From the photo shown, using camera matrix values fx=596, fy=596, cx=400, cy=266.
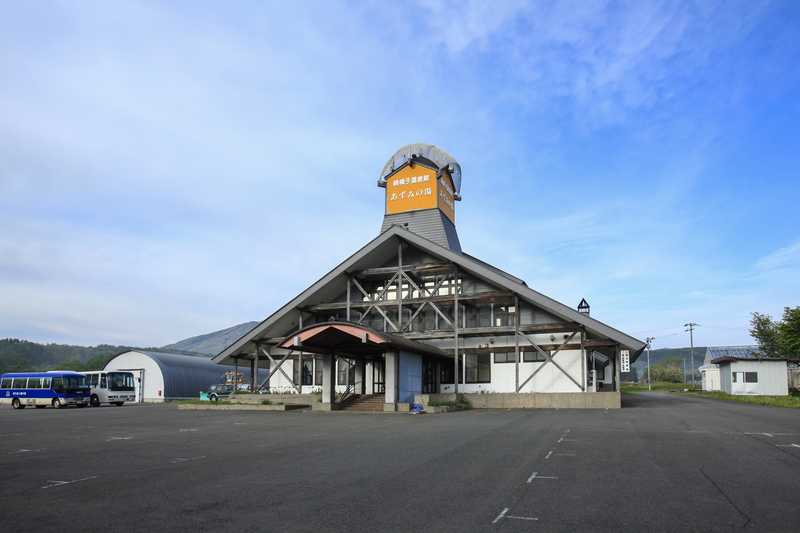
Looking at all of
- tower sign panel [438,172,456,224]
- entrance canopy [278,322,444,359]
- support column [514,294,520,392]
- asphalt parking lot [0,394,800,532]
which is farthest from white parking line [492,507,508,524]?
tower sign panel [438,172,456,224]

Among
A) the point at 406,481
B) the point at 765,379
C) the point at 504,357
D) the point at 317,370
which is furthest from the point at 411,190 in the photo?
the point at 765,379

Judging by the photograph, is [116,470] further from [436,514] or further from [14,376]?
[14,376]

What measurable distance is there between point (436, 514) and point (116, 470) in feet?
19.3

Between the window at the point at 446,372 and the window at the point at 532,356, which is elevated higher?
the window at the point at 532,356

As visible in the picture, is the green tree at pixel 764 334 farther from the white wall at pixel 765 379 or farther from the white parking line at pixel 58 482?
the white parking line at pixel 58 482

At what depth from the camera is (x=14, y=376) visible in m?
36.0

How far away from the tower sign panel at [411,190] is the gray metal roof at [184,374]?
21.9m

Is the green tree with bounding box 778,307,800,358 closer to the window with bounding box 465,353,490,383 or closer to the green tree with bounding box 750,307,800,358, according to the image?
the green tree with bounding box 750,307,800,358

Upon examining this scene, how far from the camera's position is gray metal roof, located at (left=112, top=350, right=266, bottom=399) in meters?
44.8

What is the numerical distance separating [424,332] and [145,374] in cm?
2563

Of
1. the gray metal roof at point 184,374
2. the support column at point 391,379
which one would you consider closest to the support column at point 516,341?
the support column at point 391,379

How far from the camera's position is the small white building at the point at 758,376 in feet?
141

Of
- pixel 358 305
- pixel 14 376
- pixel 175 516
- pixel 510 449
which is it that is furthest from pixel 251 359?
pixel 175 516

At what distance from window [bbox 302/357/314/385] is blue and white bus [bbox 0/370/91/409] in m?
13.3
